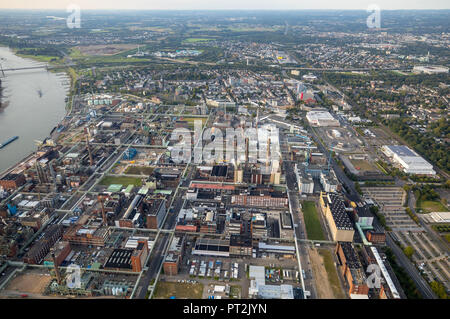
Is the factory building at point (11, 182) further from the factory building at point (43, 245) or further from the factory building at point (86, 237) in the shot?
the factory building at point (86, 237)

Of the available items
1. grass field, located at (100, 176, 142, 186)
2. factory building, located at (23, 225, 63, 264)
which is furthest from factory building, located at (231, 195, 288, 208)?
factory building, located at (23, 225, 63, 264)

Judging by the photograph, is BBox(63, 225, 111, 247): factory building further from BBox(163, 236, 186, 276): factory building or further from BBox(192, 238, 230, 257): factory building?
BBox(192, 238, 230, 257): factory building

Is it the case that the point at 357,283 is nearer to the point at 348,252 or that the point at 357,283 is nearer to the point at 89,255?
the point at 348,252

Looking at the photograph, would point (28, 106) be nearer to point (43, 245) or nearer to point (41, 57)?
point (41, 57)

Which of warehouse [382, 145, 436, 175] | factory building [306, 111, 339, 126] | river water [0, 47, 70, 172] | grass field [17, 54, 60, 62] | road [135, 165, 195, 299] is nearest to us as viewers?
road [135, 165, 195, 299]

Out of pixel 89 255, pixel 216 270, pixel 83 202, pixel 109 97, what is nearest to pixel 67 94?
pixel 109 97
